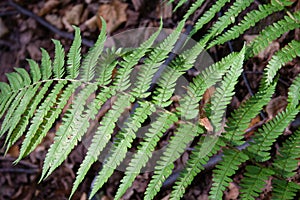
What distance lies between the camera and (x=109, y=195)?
2688 mm

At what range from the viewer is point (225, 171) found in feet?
5.35

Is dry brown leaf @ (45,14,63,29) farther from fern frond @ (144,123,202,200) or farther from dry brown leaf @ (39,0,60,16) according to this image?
fern frond @ (144,123,202,200)

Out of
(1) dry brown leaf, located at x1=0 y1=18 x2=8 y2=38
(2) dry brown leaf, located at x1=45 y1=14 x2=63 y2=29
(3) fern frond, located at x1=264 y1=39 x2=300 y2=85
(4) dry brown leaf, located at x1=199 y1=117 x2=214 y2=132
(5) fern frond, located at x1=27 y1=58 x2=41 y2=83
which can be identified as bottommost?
(4) dry brown leaf, located at x1=199 y1=117 x2=214 y2=132

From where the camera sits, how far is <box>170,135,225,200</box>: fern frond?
5.31 ft

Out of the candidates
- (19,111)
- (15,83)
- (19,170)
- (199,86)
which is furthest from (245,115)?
(19,170)

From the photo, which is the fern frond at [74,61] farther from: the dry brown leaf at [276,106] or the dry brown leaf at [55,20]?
the dry brown leaf at [55,20]

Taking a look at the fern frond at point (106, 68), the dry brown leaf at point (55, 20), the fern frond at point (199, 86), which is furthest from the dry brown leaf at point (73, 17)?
the fern frond at point (199, 86)

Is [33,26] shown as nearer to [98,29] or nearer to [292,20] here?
[98,29]

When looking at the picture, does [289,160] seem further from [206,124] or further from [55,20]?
[55,20]

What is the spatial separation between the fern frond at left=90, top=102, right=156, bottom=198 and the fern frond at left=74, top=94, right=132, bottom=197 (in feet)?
0.17

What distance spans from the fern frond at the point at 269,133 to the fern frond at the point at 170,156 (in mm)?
280

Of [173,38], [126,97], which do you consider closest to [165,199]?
[126,97]

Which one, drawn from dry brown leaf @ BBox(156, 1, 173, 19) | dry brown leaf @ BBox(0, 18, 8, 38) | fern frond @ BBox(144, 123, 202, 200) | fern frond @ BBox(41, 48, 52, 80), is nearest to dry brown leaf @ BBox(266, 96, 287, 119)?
fern frond @ BBox(144, 123, 202, 200)

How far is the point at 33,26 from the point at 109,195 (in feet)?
6.72
